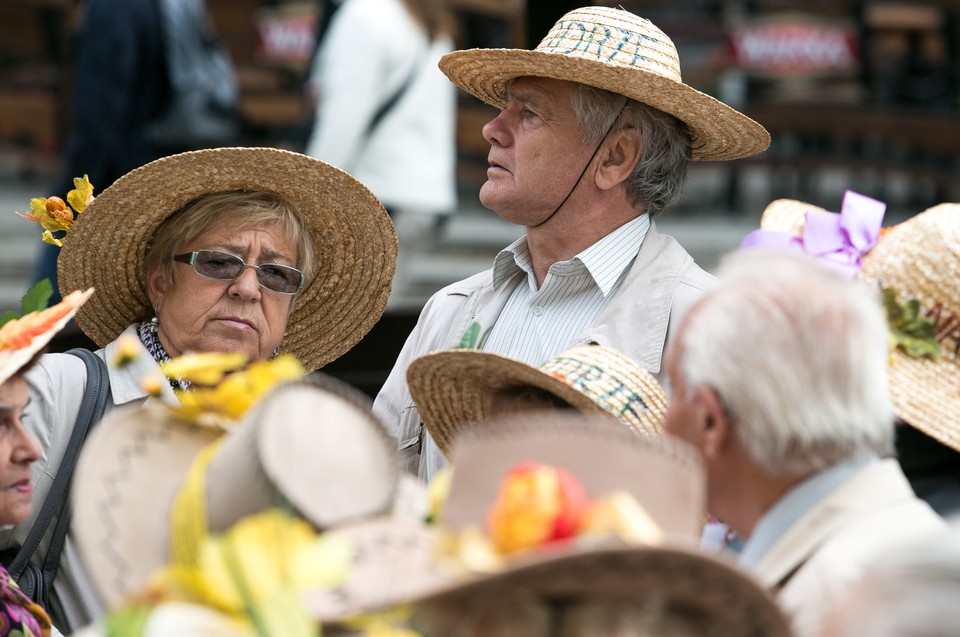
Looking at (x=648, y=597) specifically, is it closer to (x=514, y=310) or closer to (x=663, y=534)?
(x=663, y=534)

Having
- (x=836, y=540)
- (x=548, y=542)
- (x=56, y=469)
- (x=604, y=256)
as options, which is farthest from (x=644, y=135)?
(x=548, y=542)

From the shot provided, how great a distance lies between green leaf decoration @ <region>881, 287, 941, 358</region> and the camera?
295 cm

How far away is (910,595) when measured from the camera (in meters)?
1.59

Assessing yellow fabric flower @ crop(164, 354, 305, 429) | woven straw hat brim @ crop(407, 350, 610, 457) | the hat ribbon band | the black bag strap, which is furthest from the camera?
the black bag strap

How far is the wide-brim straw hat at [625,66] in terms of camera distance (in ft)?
11.2

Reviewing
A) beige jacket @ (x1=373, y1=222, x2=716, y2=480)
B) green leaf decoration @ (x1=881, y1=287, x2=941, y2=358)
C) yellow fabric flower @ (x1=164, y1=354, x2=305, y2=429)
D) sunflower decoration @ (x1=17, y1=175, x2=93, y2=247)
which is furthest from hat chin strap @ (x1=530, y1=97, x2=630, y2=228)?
yellow fabric flower @ (x1=164, y1=354, x2=305, y2=429)

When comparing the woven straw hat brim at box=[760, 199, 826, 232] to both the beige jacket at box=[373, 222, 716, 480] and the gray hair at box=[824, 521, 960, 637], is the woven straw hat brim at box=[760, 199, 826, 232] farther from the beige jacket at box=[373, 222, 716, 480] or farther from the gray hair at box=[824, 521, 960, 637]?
the gray hair at box=[824, 521, 960, 637]

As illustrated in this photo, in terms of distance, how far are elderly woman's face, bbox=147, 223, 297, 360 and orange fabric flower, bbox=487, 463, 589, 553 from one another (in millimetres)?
1785

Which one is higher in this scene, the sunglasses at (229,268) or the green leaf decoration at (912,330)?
the sunglasses at (229,268)

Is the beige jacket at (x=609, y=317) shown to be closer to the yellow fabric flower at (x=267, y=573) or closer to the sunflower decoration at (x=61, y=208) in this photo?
the sunflower decoration at (x=61, y=208)

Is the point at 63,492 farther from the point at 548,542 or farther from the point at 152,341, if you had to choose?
the point at 548,542

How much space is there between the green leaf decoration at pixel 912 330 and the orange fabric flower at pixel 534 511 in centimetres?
148

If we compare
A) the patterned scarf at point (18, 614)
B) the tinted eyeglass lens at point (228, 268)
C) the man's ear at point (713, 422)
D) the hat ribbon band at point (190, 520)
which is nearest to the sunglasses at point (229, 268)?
the tinted eyeglass lens at point (228, 268)

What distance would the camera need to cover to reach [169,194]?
131 inches
